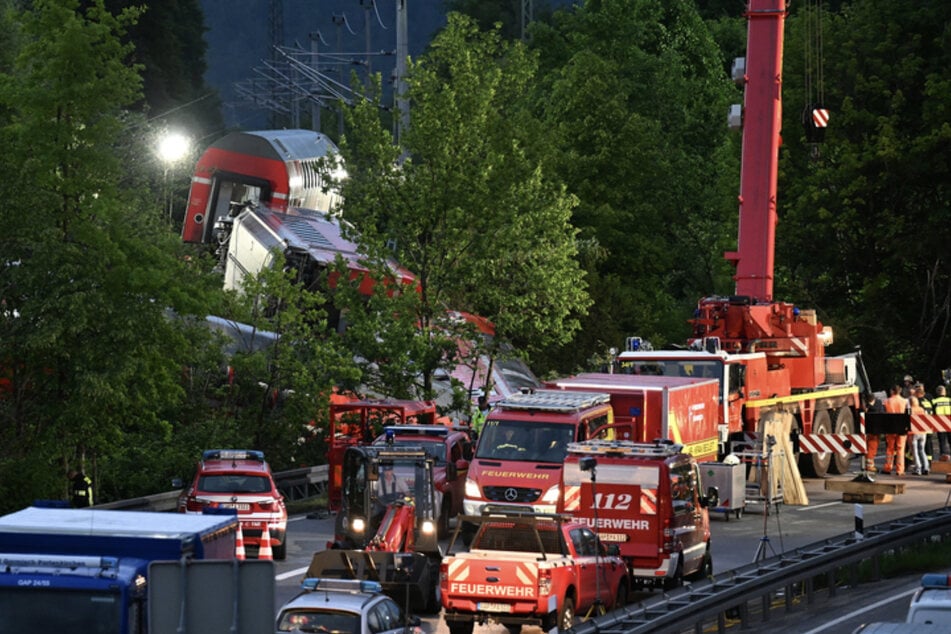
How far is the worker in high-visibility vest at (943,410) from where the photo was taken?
43625 mm

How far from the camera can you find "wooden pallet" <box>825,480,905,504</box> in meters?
38.2

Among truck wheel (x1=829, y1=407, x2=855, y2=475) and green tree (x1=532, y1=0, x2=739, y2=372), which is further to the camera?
green tree (x1=532, y1=0, x2=739, y2=372)

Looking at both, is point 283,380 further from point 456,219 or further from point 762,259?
point 762,259

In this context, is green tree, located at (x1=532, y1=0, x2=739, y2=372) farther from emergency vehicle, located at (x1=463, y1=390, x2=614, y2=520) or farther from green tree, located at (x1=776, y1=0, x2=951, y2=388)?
emergency vehicle, located at (x1=463, y1=390, x2=614, y2=520)

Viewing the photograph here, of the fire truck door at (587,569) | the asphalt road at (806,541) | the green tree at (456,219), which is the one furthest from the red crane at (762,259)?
the fire truck door at (587,569)

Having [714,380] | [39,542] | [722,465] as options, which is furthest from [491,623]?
[714,380]

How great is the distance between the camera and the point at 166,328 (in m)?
34.0

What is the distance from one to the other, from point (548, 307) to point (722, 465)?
12308mm

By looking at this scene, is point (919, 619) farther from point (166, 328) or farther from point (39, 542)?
point (166, 328)

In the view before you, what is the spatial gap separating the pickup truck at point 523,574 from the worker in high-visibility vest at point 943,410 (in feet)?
69.3

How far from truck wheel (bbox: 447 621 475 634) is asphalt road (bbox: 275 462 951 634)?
984 millimetres

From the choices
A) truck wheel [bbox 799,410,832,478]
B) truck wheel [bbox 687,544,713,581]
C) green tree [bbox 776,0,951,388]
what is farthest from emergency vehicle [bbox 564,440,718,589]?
green tree [bbox 776,0,951,388]

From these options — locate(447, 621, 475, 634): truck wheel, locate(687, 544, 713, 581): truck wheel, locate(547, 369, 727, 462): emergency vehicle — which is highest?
locate(547, 369, 727, 462): emergency vehicle

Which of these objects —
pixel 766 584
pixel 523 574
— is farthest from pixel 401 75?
pixel 523 574
